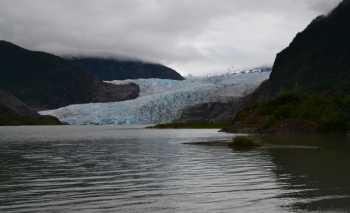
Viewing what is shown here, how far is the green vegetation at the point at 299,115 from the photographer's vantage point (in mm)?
86062

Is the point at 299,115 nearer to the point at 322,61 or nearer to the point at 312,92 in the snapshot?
the point at 312,92

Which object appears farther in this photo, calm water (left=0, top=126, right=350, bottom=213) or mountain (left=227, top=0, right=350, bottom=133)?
mountain (left=227, top=0, right=350, bottom=133)

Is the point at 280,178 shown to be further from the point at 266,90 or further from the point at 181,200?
the point at 266,90

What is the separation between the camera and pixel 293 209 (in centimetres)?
1529

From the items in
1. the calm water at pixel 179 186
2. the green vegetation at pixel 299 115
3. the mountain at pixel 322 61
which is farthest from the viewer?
the mountain at pixel 322 61

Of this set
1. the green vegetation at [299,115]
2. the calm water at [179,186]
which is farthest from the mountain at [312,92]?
the calm water at [179,186]

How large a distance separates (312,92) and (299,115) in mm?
56328

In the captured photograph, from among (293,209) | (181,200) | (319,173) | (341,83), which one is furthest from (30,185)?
(341,83)

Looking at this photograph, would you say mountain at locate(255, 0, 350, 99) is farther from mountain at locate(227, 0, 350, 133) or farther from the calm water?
the calm water

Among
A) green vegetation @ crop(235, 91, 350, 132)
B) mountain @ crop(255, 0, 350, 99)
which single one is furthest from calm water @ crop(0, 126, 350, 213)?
mountain @ crop(255, 0, 350, 99)

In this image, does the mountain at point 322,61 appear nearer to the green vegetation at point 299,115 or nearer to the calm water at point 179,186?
the green vegetation at point 299,115

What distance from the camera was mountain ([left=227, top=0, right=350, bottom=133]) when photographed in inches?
3452

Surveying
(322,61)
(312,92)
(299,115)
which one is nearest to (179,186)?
(299,115)

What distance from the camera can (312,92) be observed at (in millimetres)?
143500
